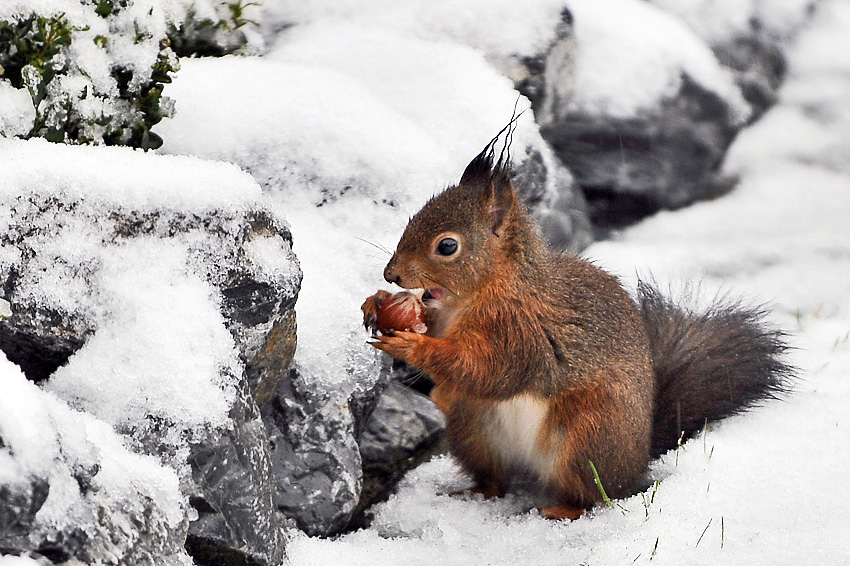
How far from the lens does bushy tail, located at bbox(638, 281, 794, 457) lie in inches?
Answer: 127

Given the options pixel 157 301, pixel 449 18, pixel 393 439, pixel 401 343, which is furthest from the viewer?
pixel 449 18

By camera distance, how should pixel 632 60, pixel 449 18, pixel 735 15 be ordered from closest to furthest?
pixel 449 18, pixel 632 60, pixel 735 15

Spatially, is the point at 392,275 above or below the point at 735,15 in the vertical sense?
below

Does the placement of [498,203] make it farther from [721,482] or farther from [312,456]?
[721,482]

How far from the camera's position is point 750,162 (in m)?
6.07

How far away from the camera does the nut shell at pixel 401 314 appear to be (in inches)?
109

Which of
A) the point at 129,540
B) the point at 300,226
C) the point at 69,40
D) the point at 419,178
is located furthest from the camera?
the point at 419,178

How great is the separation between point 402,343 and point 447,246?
309 mm

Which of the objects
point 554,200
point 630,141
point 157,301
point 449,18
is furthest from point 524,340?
point 630,141

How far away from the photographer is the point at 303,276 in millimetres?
2906

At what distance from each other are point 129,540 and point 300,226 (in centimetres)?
→ 165

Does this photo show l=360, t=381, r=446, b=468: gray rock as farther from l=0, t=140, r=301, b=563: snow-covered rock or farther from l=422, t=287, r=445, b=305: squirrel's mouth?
l=0, t=140, r=301, b=563: snow-covered rock

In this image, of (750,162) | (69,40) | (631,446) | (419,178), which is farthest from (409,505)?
(750,162)

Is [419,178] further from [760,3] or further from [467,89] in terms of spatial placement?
[760,3]
